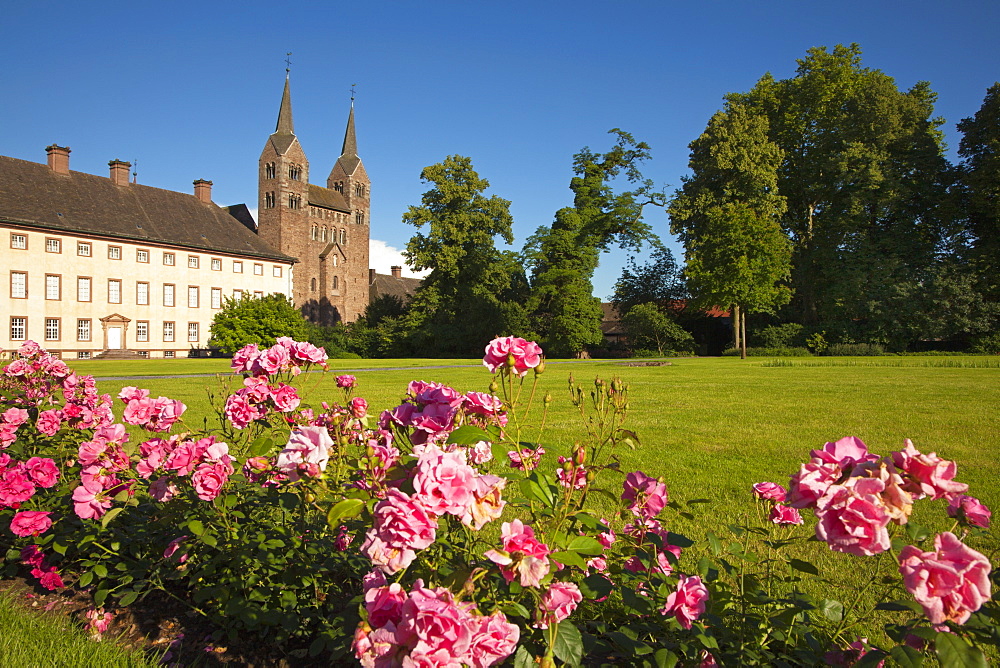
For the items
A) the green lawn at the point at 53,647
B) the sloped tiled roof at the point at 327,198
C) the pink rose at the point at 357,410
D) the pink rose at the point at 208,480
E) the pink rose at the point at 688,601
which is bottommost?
the green lawn at the point at 53,647

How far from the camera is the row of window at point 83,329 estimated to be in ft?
133

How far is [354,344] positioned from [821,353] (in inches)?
1245

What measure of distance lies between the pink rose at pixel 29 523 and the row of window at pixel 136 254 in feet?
155

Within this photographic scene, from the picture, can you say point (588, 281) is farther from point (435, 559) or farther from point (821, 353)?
point (435, 559)

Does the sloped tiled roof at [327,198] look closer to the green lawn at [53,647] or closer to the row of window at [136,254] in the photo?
the row of window at [136,254]

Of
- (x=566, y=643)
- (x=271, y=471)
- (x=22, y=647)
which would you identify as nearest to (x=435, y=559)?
(x=566, y=643)

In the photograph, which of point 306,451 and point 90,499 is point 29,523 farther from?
point 306,451

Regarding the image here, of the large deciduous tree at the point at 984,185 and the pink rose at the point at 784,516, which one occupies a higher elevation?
the large deciduous tree at the point at 984,185

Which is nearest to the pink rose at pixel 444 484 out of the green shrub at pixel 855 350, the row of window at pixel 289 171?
the green shrub at pixel 855 350

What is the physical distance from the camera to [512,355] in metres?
1.86

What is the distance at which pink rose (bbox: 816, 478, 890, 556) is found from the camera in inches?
47.8

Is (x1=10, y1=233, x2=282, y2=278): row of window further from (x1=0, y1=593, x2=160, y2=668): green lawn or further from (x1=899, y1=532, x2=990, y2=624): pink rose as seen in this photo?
(x1=899, y1=532, x2=990, y2=624): pink rose

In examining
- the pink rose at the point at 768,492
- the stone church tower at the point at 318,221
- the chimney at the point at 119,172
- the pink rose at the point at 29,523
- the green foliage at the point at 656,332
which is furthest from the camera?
the stone church tower at the point at 318,221

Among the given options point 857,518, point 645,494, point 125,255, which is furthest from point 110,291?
point 857,518
